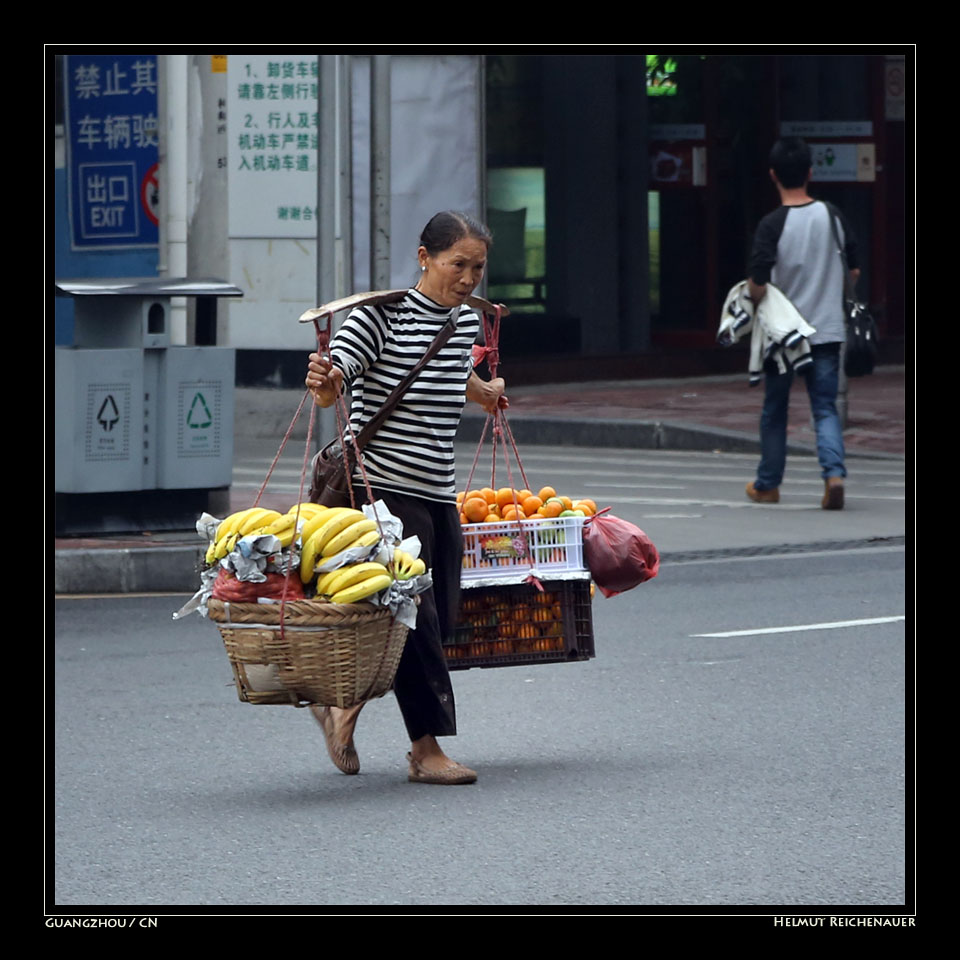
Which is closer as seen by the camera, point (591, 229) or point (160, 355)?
point (160, 355)

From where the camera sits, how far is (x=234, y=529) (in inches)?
230

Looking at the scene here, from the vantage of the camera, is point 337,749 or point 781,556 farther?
point 781,556

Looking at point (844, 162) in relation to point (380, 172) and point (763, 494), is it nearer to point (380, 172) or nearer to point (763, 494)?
point (763, 494)

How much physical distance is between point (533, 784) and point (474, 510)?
2.86 ft

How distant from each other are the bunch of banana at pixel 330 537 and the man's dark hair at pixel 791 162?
730 centimetres

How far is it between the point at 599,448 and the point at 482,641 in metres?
11.0

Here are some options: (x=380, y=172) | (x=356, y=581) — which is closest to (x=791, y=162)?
(x=380, y=172)

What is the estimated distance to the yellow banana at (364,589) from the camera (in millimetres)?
5664

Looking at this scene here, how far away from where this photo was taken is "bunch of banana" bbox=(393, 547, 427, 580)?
575 cm

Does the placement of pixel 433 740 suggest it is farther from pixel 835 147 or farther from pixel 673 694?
pixel 835 147

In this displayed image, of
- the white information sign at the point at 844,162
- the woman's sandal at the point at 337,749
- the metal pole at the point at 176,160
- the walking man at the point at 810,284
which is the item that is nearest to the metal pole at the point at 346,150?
the metal pole at the point at 176,160

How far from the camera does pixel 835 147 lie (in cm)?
2453

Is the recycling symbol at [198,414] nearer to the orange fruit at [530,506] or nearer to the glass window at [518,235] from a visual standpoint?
the orange fruit at [530,506]
